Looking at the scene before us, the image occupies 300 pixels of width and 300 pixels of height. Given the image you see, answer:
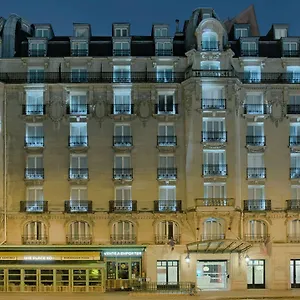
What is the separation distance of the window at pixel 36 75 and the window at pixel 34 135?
420 centimetres

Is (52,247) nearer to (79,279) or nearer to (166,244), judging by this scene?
(79,279)

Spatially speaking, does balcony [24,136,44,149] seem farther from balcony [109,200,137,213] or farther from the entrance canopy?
the entrance canopy

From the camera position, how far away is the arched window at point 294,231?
70.2 metres

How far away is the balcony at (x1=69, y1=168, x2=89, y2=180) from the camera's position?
7032 centimetres

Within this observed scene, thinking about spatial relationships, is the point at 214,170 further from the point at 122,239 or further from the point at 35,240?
the point at 35,240

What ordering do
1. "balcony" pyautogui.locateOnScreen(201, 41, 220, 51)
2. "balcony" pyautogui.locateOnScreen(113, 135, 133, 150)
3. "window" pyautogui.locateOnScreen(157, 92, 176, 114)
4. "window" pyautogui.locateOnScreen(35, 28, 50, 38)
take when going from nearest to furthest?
"balcony" pyautogui.locateOnScreen(113, 135, 133, 150) → "window" pyautogui.locateOnScreen(157, 92, 176, 114) → "balcony" pyautogui.locateOnScreen(201, 41, 220, 51) → "window" pyautogui.locateOnScreen(35, 28, 50, 38)

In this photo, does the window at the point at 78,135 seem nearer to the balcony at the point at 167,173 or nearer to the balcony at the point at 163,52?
the balcony at the point at 167,173

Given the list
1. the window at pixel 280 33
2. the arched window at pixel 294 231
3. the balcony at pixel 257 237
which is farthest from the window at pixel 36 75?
the arched window at pixel 294 231

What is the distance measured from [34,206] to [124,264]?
9655 millimetres

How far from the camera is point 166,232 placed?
6994 cm

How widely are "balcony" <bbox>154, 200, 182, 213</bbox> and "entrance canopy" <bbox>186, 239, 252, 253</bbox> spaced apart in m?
3.84

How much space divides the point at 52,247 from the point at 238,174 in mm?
17877

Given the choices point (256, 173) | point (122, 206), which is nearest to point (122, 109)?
point (122, 206)

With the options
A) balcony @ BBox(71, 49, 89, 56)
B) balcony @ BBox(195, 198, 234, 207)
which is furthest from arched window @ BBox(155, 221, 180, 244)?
balcony @ BBox(71, 49, 89, 56)
